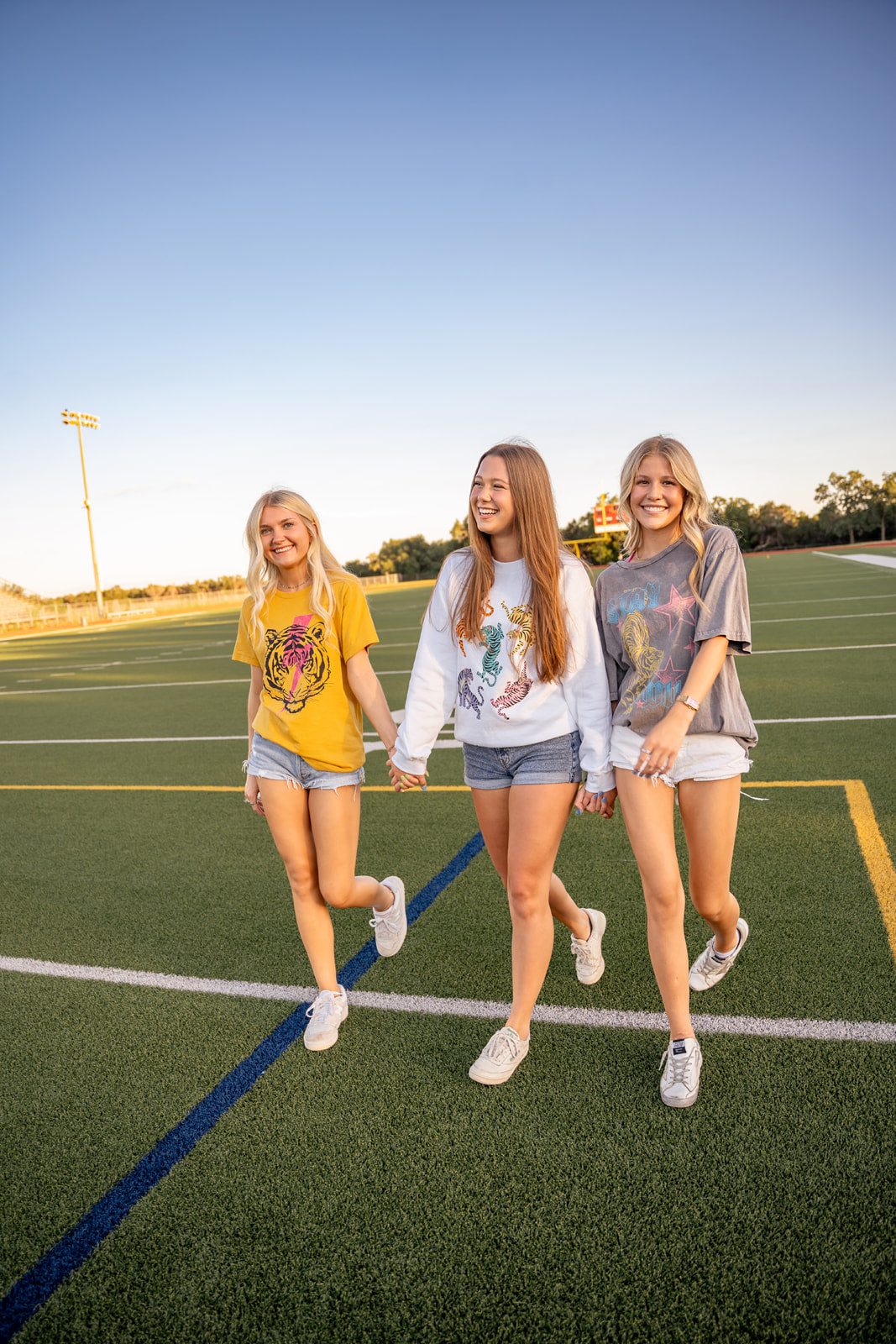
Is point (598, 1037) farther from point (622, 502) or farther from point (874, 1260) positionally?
point (622, 502)

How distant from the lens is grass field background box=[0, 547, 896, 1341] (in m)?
1.98

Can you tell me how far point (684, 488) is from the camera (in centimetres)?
262

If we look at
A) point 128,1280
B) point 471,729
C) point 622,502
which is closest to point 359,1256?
point 128,1280

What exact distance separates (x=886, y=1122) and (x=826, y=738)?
4940 millimetres

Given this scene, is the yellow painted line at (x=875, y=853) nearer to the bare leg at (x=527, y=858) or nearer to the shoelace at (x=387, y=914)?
the bare leg at (x=527, y=858)

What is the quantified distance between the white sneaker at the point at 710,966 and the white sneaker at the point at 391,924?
4.03 ft

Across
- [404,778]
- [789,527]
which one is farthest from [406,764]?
[789,527]

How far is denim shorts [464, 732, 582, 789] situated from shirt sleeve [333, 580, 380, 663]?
1.92ft

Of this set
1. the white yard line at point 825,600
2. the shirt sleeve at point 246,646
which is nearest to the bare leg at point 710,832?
the shirt sleeve at point 246,646

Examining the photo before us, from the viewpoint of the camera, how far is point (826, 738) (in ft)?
22.8

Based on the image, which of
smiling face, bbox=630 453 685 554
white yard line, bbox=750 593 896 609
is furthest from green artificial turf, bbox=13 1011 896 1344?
white yard line, bbox=750 593 896 609

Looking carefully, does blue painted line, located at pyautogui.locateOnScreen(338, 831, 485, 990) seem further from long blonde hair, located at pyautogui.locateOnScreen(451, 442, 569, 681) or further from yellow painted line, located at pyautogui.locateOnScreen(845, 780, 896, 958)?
yellow painted line, located at pyautogui.locateOnScreen(845, 780, 896, 958)

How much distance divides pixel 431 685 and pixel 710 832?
101 cm

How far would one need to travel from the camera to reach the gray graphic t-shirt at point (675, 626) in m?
2.56
